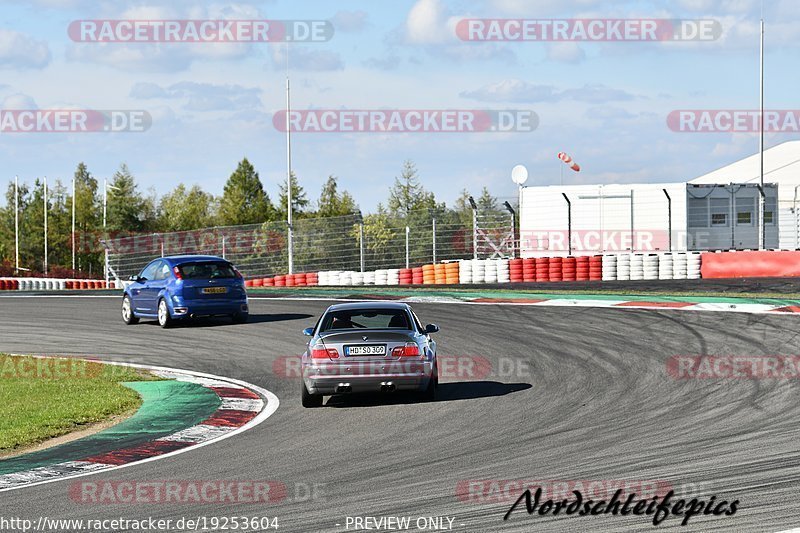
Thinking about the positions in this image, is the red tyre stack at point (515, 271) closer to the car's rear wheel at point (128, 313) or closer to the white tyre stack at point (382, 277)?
the white tyre stack at point (382, 277)

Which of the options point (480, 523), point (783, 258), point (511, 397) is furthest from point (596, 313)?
point (480, 523)

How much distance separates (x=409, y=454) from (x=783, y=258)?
76.7 feet

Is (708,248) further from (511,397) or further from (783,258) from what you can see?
(511,397)

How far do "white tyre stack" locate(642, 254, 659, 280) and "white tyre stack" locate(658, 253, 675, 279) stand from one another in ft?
0.39

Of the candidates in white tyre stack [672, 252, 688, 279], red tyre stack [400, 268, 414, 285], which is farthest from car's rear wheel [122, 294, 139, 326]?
white tyre stack [672, 252, 688, 279]

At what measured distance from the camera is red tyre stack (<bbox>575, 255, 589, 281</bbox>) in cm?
3272

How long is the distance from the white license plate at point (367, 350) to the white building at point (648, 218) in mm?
25732

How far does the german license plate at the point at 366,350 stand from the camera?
12484 mm

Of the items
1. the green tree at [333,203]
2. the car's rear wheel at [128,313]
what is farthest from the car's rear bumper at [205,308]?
the green tree at [333,203]

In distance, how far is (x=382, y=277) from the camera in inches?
1426

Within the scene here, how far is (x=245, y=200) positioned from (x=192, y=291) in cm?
8450

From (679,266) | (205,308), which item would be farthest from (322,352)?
(679,266)

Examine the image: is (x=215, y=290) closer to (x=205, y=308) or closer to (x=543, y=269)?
(x=205, y=308)

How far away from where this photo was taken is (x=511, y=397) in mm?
12914
